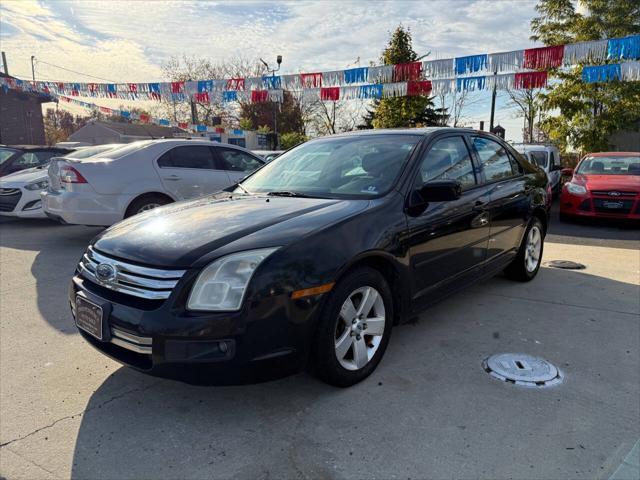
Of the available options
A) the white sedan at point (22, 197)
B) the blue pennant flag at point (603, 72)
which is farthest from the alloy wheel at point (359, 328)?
the blue pennant flag at point (603, 72)

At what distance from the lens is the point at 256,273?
2.31 m

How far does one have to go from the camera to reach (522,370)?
3076 mm

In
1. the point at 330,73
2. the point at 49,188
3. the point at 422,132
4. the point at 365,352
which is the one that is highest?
the point at 330,73

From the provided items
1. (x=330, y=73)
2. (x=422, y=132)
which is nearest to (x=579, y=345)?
(x=422, y=132)

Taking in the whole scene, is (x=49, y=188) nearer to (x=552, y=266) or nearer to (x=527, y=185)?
(x=527, y=185)

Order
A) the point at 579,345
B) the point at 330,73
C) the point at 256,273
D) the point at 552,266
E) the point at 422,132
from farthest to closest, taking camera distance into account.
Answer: the point at 330,73 → the point at 552,266 → the point at 422,132 → the point at 579,345 → the point at 256,273

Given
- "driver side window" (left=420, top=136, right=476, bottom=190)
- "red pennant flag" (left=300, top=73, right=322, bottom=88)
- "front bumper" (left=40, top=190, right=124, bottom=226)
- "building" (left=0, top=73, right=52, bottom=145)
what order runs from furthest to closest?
"building" (left=0, top=73, right=52, bottom=145), "red pennant flag" (left=300, top=73, right=322, bottom=88), "front bumper" (left=40, top=190, right=124, bottom=226), "driver side window" (left=420, top=136, right=476, bottom=190)

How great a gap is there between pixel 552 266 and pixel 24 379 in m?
5.67

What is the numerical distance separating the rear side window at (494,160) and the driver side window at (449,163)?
25 cm

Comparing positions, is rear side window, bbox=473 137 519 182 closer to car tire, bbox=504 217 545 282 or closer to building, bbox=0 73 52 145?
car tire, bbox=504 217 545 282

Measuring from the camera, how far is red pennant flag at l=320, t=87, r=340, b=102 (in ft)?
45.5

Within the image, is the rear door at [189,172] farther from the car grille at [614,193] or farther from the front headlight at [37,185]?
the car grille at [614,193]

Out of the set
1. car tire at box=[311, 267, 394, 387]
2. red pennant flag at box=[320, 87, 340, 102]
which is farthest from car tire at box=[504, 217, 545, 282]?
red pennant flag at box=[320, 87, 340, 102]

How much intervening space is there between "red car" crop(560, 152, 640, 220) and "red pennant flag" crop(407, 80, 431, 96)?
4394 millimetres
